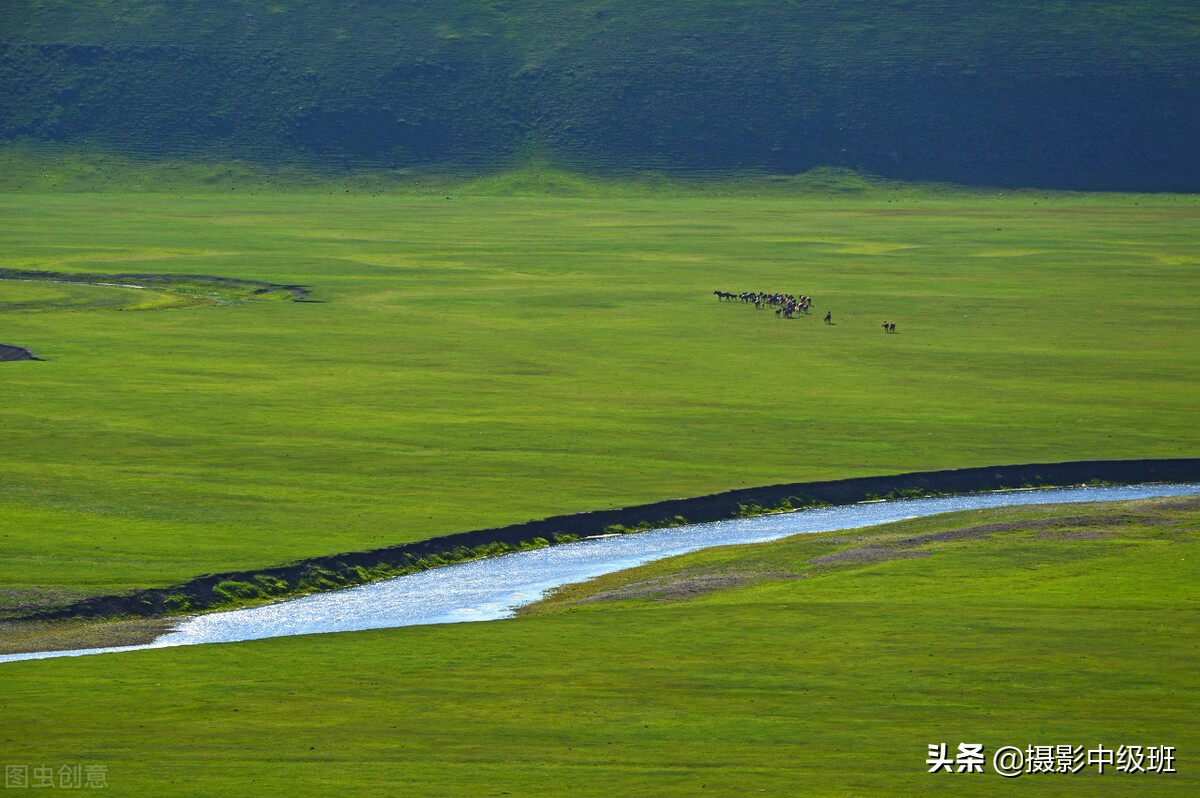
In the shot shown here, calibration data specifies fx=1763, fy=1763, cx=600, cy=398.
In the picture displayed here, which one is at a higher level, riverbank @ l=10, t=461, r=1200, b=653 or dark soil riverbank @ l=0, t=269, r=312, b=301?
dark soil riverbank @ l=0, t=269, r=312, b=301

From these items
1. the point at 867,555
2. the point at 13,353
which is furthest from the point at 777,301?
the point at 867,555

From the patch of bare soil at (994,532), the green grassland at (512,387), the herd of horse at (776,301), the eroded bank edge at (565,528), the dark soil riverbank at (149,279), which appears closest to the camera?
the eroded bank edge at (565,528)

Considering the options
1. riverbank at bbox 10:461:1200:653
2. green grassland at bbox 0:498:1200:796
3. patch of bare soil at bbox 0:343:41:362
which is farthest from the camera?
patch of bare soil at bbox 0:343:41:362

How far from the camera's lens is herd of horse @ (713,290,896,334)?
100500 millimetres

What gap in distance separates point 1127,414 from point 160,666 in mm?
43743

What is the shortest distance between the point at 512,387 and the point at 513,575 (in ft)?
88.8

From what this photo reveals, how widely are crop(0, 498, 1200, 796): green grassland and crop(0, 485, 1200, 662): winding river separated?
203 centimetres

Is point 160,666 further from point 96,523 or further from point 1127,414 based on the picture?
point 1127,414

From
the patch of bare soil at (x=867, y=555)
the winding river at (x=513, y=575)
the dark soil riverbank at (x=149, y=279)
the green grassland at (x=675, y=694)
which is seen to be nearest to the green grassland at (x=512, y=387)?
the dark soil riverbank at (x=149, y=279)

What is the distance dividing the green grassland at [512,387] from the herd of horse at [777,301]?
1219 mm

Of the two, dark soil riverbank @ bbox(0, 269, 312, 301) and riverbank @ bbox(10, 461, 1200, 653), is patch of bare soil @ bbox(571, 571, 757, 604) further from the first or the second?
dark soil riverbank @ bbox(0, 269, 312, 301)

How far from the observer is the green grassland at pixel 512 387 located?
169ft

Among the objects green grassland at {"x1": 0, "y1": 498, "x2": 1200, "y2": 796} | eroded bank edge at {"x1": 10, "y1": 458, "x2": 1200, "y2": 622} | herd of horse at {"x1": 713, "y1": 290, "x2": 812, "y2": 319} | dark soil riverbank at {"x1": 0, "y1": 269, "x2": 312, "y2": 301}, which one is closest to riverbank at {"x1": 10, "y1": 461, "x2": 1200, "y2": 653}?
eroded bank edge at {"x1": 10, "y1": 458, "x2": 1200, "y2": 622}

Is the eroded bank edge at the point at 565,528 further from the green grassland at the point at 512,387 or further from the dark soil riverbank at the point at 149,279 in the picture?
the dark soil riverbank at the point at 149,279
